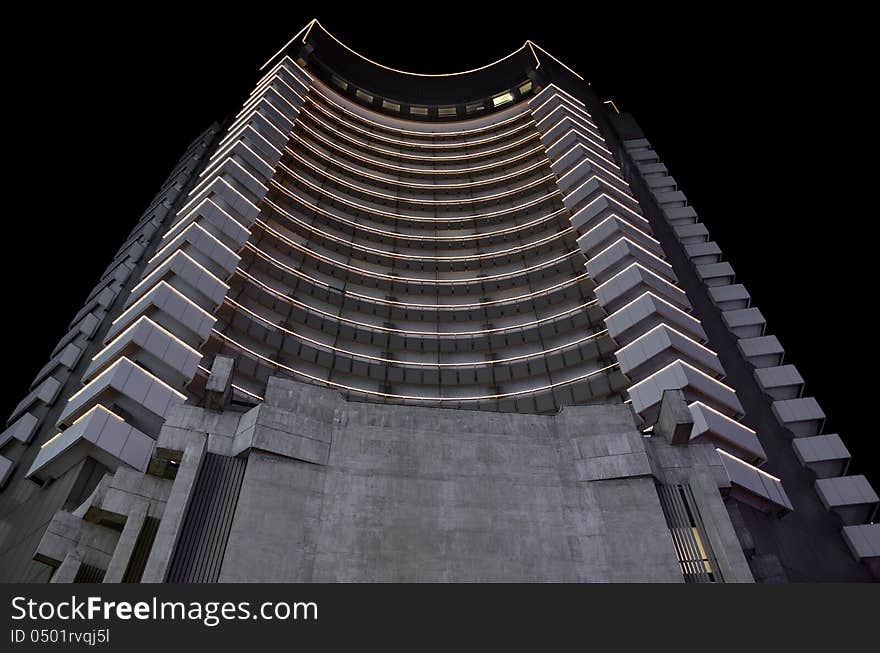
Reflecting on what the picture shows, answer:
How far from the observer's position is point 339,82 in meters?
69.6

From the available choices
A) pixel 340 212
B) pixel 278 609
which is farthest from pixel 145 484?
pixel 340 212

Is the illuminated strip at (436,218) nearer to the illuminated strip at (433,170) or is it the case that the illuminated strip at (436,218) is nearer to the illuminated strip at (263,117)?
the illuminated strip at (433,170)

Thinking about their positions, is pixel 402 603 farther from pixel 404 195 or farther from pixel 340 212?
pixel 404 195

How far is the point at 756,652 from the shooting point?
13539mm

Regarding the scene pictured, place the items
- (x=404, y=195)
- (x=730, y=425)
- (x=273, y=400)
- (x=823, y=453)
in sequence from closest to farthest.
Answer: (x=273, y=400) < (x=730, y=425) < (x=823, y=453) < (x=404, y=195)

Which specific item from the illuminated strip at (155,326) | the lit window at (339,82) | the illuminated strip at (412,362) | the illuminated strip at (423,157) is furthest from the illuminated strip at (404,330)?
the lit window at (339,82)

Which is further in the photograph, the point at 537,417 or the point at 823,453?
the point at 823,453

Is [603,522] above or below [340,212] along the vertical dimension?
below

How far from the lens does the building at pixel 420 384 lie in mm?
21641

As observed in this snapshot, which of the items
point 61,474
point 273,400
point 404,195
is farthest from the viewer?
point 404,195

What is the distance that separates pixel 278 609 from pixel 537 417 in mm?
14553

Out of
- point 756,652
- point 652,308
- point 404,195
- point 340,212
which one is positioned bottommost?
point 756,652

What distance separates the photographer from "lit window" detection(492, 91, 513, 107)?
227 ft

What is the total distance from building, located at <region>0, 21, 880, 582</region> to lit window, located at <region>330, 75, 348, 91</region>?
0.73ft
